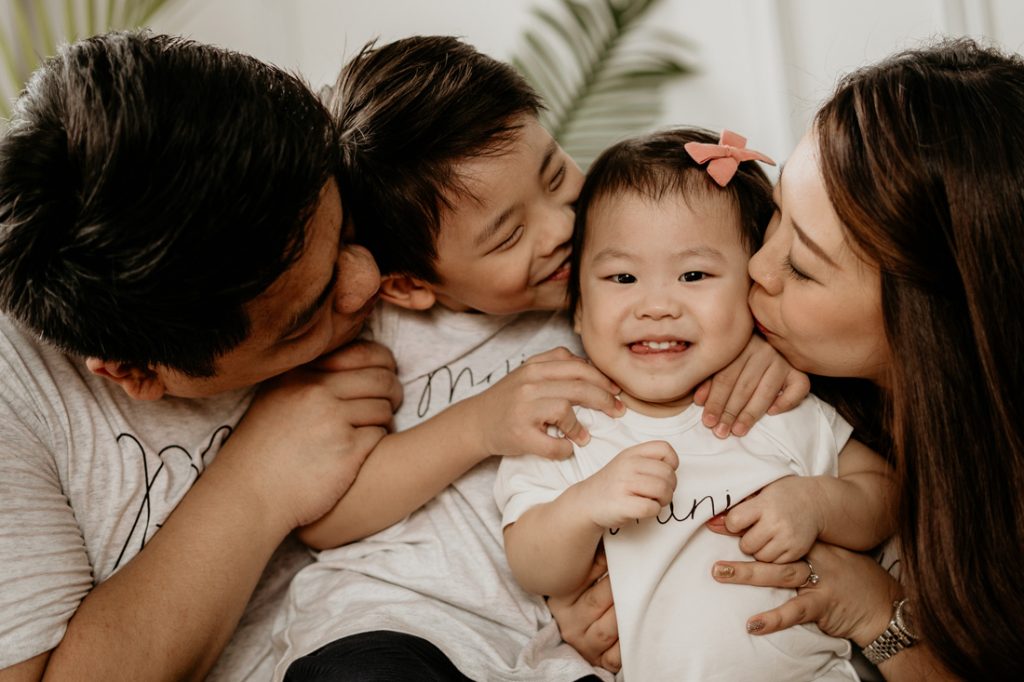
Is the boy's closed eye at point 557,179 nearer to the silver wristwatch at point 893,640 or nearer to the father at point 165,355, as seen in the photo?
the father at point 165,355

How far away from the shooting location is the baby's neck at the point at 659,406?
1495mm

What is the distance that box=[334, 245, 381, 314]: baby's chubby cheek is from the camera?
4.68ft

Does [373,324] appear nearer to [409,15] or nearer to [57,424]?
[57,424]

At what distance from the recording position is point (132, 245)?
44.0 inches

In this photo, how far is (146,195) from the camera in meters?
1.11

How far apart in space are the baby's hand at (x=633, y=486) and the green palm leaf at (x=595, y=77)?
48.9 inches

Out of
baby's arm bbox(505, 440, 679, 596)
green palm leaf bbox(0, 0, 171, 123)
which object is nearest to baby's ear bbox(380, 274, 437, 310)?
baby's arm bbox(505, 440, 679, 596)

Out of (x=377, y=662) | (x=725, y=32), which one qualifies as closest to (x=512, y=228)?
(x=377, y=662)

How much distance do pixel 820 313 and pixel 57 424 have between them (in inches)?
44.2

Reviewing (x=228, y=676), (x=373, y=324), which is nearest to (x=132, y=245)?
(x=373, y=324)

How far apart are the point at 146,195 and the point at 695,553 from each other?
2.97 ft

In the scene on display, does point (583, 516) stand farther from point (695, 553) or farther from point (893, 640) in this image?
point (893, 640)

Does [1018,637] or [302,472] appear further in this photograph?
[302,472]

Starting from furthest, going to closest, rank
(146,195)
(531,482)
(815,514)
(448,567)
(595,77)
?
(595,77)
(448,567)
(531,482)
(815,514)
(146,195)
